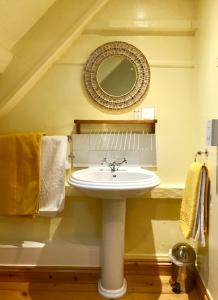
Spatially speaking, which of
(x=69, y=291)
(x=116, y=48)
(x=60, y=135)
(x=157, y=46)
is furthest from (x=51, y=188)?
(x=157, y=46)

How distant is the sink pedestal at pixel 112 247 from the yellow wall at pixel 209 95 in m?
0.55

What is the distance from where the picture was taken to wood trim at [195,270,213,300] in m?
1.51

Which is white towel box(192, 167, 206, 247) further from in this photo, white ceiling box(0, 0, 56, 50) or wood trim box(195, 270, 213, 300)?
white ceiling box(0, 0, 56, 50)

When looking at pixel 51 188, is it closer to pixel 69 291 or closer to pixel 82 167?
pixel 82 167

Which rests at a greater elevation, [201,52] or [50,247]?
[201,52]

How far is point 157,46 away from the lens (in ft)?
5.98

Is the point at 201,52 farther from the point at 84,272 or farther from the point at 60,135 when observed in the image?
the point at 84,272

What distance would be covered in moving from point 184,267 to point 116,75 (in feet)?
4.81

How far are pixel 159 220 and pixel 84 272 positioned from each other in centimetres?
69

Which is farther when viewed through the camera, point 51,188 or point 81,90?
point 81,90

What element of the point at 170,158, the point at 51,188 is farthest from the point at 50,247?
the point at 170,158

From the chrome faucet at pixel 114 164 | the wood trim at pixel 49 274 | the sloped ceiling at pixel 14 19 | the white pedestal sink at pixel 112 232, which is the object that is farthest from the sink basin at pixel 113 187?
the sloped ceiling at pixel 14 19

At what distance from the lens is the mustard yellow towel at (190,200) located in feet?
4.85

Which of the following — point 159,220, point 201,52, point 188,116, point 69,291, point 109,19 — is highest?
point 109,19
